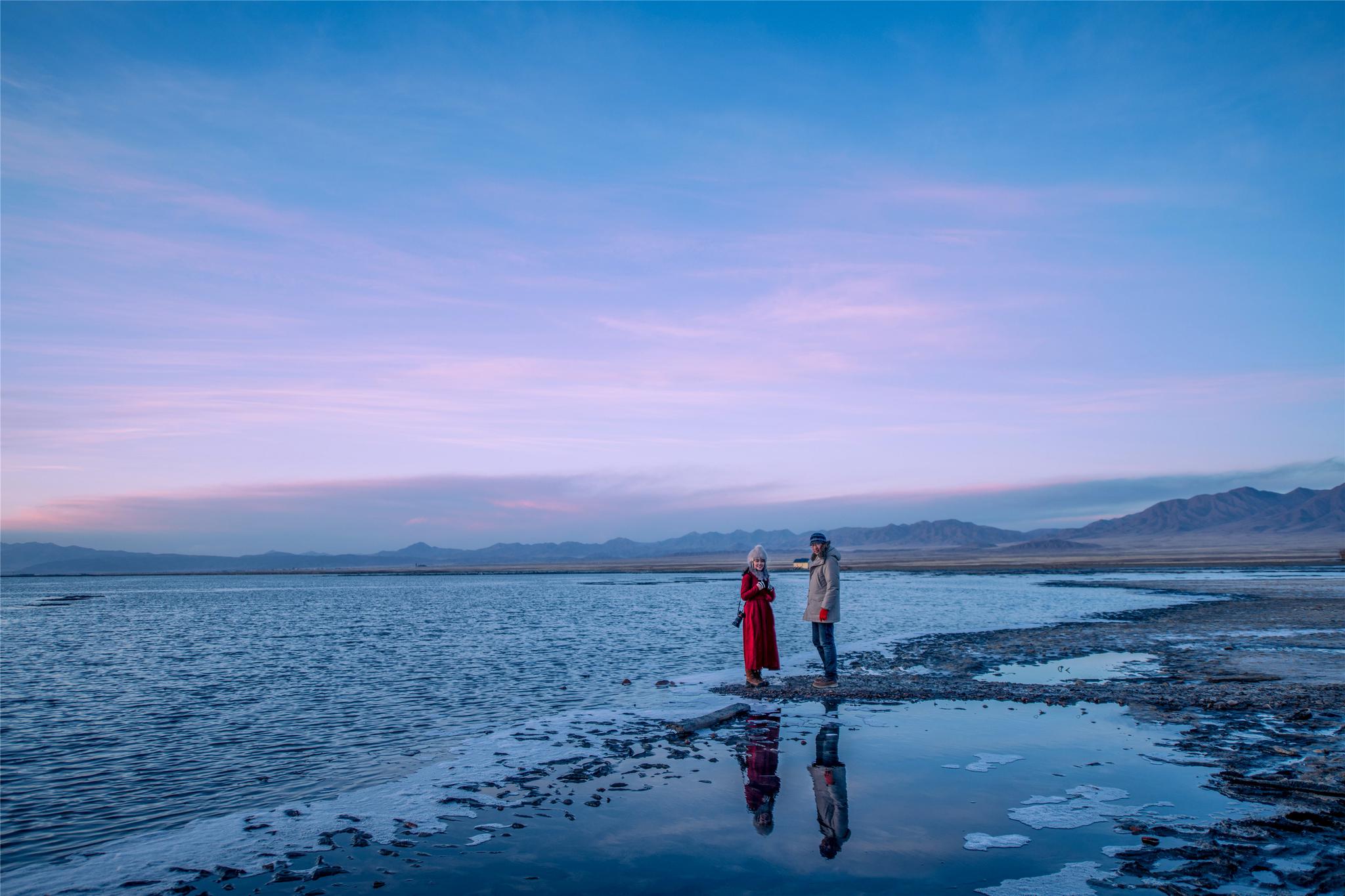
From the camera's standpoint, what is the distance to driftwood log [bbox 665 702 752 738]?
1355cm

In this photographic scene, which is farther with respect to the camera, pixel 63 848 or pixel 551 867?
pixel 63 848

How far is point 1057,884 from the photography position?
7.24 meters

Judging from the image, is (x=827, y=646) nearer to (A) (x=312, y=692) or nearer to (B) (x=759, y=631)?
(B) (x=759, y=631)

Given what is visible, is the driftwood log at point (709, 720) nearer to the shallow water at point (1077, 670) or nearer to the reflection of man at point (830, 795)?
the reflection of man at point (830, 795)

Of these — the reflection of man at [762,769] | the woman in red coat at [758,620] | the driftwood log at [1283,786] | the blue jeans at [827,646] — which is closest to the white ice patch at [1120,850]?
the driftwood log at [1283,786]

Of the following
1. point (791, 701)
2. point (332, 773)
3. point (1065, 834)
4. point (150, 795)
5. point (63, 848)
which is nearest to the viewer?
point (1065, 834)

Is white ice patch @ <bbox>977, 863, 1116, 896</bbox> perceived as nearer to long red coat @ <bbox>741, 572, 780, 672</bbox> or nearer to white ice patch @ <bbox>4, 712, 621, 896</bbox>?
white ice patch @ <bbox>4, 712, 621, 896</bbox>

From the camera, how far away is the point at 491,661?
2547 cm

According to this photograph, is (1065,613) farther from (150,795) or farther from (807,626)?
(150,795)

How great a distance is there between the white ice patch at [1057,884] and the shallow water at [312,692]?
7592mm

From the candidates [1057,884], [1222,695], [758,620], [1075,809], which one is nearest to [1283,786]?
[1075,809]

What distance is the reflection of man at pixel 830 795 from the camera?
8.34 metres

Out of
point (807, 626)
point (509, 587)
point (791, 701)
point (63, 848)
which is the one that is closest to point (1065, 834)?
point (791, 701)

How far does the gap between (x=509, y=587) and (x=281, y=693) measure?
259ft
